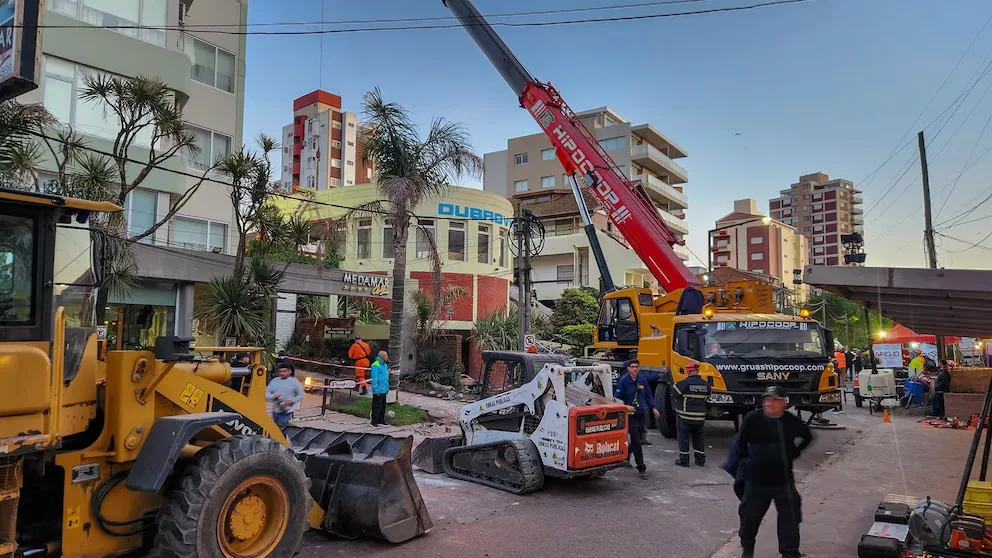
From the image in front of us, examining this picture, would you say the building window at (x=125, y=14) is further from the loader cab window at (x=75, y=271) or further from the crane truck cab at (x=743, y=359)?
the crane truck cab at (x=743, y=359)

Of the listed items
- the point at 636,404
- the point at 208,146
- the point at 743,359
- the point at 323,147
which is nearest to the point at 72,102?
the point at 208,146

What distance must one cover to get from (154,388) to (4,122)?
28.0ft

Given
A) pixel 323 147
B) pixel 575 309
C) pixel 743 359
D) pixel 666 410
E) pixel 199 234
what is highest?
pixel 323 147

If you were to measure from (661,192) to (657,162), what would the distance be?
2538 mm

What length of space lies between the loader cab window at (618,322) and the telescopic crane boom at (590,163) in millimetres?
1129

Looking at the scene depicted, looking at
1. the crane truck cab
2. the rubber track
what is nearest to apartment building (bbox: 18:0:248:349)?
the rubber track

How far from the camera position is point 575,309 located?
31422 millimetres

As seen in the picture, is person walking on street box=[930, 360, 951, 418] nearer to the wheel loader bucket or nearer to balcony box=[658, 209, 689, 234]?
the wheel loader bucket

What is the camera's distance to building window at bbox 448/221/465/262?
2533cm

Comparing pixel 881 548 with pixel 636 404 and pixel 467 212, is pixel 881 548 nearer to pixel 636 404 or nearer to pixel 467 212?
pixel 636 404

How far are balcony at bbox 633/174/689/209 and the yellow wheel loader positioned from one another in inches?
1842

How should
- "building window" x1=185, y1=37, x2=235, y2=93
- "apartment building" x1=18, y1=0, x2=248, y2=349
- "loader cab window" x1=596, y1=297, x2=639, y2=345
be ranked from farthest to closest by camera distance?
1. "building window" x1=185, y1=37, x2=235, y2=93
2. "loader cab window" x1=596, y1=297, x2=639, y2=345
3. "apartment building" x1=18, y1=0, x2=248, y2=349

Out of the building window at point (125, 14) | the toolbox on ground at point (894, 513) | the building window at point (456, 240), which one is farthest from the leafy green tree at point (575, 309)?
the toolbox on ground at point (894, 513)

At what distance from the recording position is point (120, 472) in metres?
4.40
